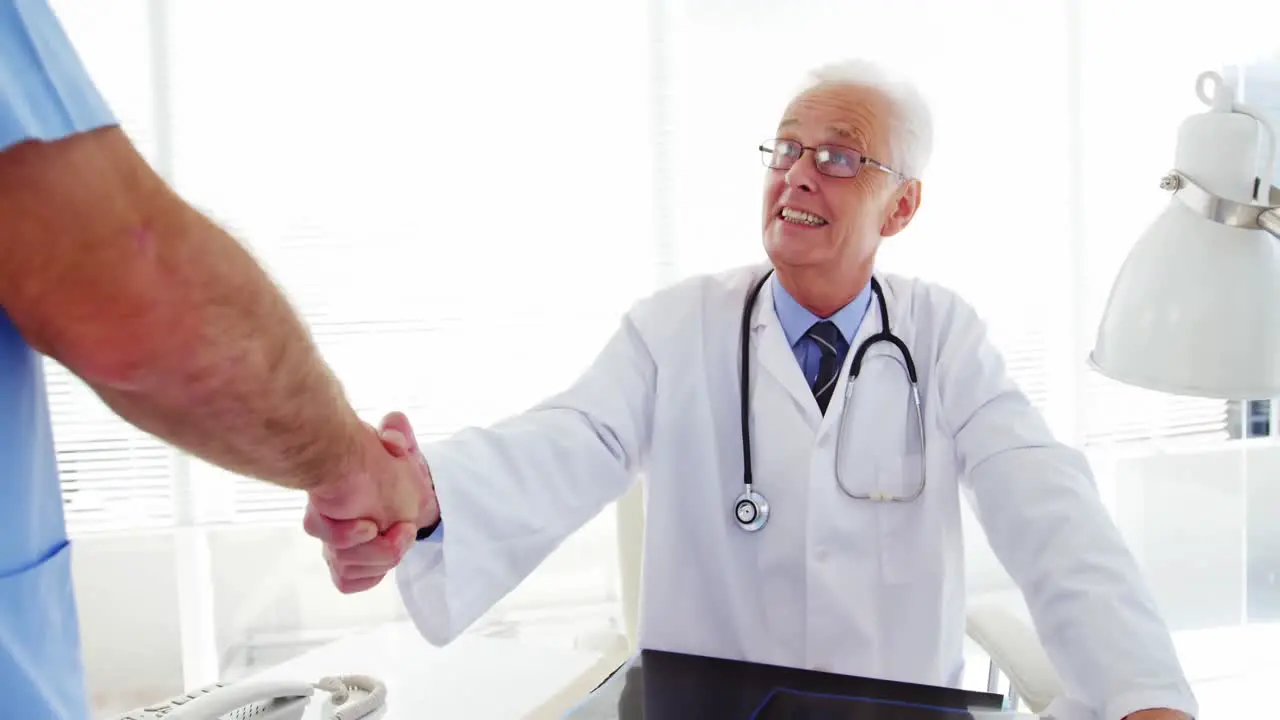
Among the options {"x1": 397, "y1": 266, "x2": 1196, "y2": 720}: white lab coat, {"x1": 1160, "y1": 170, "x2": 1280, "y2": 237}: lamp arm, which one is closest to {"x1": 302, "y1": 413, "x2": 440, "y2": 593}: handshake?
{"x1": 397, "y1": 266, "x2": 1196, "y2": 720}: white lab coat

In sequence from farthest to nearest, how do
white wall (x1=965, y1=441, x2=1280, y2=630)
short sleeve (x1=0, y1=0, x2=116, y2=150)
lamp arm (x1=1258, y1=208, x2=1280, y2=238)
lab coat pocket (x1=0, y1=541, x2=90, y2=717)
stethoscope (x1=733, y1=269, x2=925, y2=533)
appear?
white wall (x1=965, y1=441, x2=1280, y2=630) → stethoscope (x1=733, y1=269, x2=925, y2=533) → lamp arm (x1=1258, y1=208, x2=1280, y2=238) → lab coat pocket (x1=0, y1=541, x2=90, y2=717) → short sleeve (x1=0, y1=0, x2=116, y2=150)

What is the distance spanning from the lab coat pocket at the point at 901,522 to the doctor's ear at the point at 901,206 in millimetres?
476

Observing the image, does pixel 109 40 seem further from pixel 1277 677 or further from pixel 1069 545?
pixel 1277 677

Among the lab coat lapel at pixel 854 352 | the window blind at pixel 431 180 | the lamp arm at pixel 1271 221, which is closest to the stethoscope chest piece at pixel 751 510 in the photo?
the lab coat lapel at pixel 854 352

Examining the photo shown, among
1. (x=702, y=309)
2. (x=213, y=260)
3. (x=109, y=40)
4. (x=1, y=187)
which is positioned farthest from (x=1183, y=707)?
(x=109, y=40)

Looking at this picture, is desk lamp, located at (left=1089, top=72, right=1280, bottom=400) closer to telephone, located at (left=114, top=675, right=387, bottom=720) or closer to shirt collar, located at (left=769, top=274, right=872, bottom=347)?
shirt collar, located at (left=769, top=274, right=872, bottom=347)

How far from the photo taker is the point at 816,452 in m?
Answer: 1.50

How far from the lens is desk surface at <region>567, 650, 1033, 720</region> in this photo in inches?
39.9

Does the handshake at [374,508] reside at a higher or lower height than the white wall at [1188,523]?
higher

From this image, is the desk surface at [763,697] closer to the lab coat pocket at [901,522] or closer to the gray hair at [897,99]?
the lab coat pocket at [901,522]

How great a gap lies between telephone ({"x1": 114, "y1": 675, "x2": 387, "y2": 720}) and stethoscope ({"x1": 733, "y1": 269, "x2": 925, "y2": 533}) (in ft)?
2.13

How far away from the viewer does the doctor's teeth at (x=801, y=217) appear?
5.34 ft

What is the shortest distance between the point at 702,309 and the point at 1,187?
4.25 feet

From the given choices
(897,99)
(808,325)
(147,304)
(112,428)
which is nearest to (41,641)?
(147,304)
